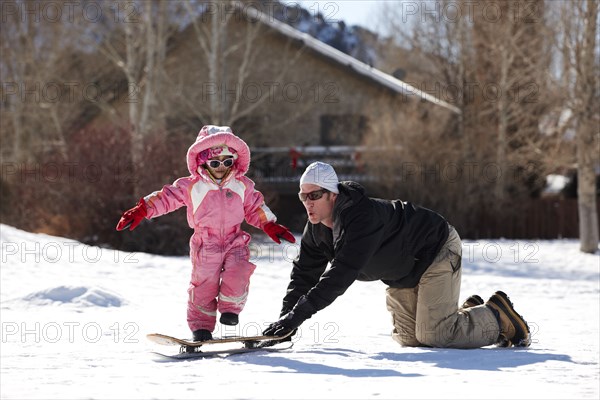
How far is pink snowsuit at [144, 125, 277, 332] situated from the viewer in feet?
21.1

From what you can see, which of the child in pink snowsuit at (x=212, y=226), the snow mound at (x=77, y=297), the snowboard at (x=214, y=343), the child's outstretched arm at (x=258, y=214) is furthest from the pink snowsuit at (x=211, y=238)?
the snow mound at (x=77, y=297)

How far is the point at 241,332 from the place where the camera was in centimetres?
737

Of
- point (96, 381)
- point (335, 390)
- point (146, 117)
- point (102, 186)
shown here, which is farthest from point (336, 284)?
point (146, 117)

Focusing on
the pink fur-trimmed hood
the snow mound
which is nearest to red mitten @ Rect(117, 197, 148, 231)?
the pink fur-trimmed hood

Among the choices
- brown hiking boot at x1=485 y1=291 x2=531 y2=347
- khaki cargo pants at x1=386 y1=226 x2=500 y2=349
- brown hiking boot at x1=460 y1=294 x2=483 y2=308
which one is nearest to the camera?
khaki cargo pants at x1=386 y1=226 x2=500 y2=349

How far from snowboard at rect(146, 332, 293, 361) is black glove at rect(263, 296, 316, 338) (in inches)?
3.4

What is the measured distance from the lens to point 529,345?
6.46 m

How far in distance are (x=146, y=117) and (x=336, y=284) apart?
609 inches

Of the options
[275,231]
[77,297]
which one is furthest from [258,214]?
[77,297]

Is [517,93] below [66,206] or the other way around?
the other way around

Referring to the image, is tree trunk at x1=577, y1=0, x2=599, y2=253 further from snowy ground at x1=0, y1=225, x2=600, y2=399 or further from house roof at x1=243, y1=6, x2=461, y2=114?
snowy ground at x1=0, y1=225, x2=600, y2=399

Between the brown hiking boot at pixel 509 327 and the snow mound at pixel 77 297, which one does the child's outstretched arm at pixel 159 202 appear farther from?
the snow mound at pixel 77 297

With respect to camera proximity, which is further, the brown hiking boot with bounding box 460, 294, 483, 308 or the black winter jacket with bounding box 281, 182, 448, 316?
the brown hiking boot with bounding box 460, 294, 483, 308

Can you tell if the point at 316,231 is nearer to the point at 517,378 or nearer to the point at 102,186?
the point at 517,378
